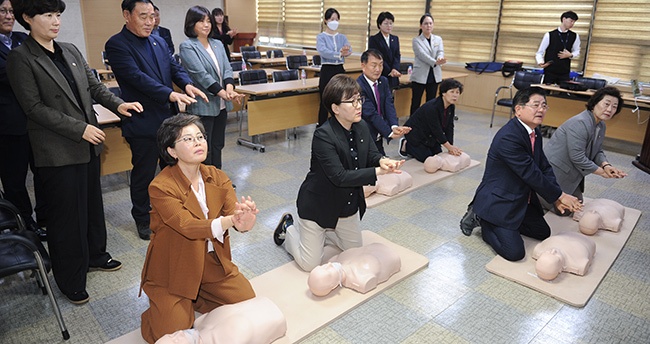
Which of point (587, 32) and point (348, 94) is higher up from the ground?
point (587, 32)

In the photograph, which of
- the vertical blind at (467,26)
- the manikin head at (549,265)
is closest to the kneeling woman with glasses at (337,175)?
the manikin head at (549,265)

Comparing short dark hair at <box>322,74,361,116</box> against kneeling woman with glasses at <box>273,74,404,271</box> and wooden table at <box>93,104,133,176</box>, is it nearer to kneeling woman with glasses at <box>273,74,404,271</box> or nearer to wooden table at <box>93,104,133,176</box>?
kneeling woman with glasses at <box>273,74,404,271</box>

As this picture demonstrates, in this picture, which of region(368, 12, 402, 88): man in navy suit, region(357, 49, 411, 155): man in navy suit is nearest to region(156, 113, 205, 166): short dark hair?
region(357, 49, 411, 155): man in navy suit

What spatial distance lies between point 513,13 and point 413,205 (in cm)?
495

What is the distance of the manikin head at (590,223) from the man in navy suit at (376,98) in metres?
1.57

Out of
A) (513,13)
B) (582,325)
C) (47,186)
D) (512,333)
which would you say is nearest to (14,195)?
(47,186)

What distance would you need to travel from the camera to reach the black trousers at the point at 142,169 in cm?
294

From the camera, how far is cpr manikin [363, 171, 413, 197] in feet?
13.0

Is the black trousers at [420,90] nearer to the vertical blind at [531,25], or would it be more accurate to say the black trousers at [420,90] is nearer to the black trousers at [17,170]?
the vertical blind at [531,25]

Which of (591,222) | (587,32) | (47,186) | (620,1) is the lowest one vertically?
(591,222)

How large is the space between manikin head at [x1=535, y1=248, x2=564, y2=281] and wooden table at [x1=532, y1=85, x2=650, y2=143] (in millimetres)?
3782

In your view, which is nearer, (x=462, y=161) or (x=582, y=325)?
(x=582, y=325)

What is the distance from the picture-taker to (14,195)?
317 centimetres

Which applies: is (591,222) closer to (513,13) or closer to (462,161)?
(462,161)
